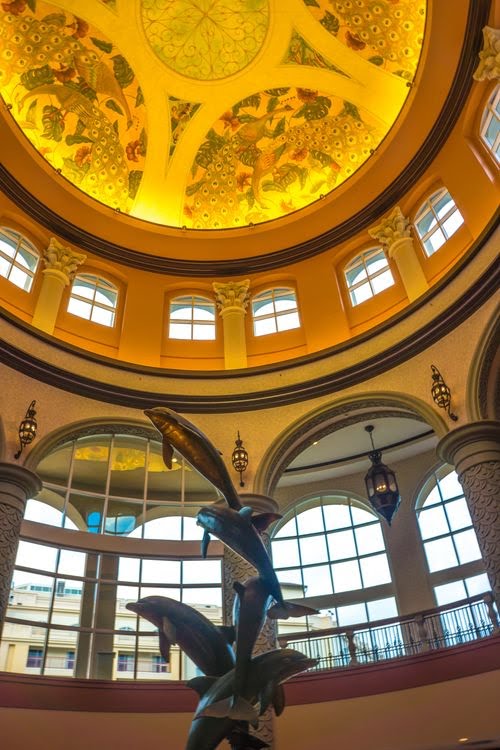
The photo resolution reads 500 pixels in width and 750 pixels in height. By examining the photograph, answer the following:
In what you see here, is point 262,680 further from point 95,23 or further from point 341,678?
point 95,23

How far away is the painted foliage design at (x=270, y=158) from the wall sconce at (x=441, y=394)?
6.58m

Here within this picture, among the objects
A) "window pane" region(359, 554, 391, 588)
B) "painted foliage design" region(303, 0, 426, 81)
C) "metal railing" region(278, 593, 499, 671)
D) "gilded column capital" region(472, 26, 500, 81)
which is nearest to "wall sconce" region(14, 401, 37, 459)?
"metal railing" region(278, 593, 499, 671)

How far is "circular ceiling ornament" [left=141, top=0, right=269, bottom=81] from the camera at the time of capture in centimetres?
1442

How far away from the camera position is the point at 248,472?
1152 centimetres

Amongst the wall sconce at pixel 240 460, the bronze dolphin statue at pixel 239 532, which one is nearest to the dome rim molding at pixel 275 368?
the wall sconce at pixel 240 460

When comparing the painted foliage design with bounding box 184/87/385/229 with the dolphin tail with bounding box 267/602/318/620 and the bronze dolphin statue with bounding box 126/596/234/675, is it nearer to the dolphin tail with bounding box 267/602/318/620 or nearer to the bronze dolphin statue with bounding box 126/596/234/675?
the dolphin tail with bounding box 267/602/318/620

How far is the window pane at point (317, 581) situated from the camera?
49.6 ft

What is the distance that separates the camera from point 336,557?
15.5m

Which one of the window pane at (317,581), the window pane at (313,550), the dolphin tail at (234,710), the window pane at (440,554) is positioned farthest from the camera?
the window pane at (313,550)

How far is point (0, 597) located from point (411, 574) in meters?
9.01

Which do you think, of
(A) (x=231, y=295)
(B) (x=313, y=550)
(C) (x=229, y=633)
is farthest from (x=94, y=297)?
(C) (x=229, y=633)

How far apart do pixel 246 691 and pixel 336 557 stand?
12.0 metres

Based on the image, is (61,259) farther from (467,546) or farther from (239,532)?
(467,546)

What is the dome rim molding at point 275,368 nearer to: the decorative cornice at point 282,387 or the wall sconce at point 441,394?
the decorative cornice at point 282,387
